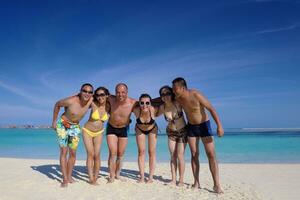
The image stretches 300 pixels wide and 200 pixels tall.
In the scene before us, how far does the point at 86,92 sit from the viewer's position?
5.91m

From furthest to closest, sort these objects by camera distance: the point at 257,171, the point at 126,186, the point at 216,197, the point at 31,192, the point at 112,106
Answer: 1. the point at 257,171
2. the point at 112,106
3. the point at 126,186
4. the point at 31,192
5. the point at 216,197

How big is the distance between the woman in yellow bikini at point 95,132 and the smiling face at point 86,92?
0.18m

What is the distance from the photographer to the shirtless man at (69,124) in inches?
237

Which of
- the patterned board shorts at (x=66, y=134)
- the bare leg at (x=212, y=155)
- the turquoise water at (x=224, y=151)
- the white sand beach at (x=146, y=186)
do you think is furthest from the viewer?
the turquoise water at (x=224, y=151)

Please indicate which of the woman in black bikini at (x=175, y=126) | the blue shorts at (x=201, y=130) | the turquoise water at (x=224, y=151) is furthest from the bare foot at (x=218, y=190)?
the turquoise water at (x=224, y=151)

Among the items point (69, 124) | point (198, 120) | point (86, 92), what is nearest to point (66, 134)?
point (69, 124)

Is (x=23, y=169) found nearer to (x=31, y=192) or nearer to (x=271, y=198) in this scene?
(x=31, y=192)

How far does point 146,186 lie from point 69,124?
2087 mm

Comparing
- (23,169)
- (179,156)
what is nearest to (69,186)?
(179,156)

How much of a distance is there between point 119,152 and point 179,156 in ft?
4.55

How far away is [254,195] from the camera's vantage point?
5453mm

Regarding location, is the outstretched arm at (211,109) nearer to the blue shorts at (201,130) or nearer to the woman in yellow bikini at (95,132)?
the blue shorts at (201,130)

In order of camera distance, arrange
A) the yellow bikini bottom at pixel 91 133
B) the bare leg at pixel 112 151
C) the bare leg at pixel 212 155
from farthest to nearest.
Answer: the bare leg at pixel 112 151, the yellow bikini bottom at pixel 91 133, the bare leg at pixel 212 155

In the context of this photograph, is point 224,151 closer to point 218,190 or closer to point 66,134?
point 218,190
